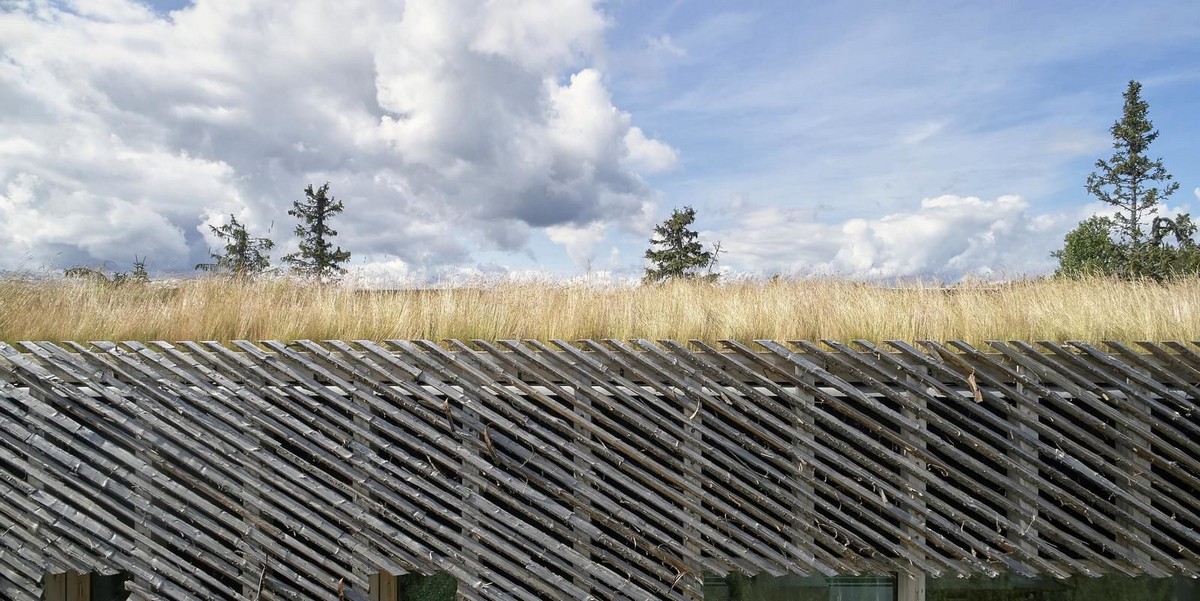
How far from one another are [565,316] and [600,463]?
1406mm

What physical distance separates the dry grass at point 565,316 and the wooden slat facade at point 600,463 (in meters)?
0.71

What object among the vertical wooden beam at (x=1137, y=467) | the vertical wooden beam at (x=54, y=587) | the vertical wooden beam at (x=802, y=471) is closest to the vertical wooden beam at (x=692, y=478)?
the vertical wooden beam at (x=802, y=471)

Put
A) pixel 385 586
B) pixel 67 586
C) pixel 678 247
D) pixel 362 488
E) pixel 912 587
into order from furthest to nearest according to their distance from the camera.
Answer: pixel 678 247, pixel 67 586, pixel 385 586, pixel 912 587, pixel 362 488

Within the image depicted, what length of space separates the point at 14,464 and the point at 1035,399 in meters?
7.41

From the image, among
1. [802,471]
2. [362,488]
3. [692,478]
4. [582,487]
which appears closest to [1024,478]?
[802,471]

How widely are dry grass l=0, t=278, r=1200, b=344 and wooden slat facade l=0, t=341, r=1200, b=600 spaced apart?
0.71m

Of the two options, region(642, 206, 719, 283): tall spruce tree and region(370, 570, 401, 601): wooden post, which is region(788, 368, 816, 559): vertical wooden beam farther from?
region(642, 206, 719, 283): tall spruce tree

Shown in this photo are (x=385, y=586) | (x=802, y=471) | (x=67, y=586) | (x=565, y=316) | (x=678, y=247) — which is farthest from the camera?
(x=678, y=247)

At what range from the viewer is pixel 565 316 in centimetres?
539

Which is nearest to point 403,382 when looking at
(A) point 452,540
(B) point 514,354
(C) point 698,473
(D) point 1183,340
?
(B) point 514,354

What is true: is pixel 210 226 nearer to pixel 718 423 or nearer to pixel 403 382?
pixel 403 382

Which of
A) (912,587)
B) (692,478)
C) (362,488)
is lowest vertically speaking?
(912,587)

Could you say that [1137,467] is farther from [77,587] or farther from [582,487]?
[77,587]

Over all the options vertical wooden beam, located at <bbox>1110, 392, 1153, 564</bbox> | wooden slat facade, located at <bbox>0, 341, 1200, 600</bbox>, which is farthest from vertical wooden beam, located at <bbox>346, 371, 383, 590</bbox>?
vertical wooden beam, located at <bbox>1110, 392, 1153, 564</bbox>
